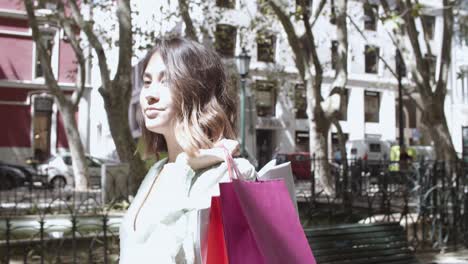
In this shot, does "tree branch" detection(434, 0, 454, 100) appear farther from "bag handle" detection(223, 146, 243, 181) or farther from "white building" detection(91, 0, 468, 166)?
"white building" detection(91, 0, 468, 166)

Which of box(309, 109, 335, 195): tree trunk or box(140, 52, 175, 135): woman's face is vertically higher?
box(140, 52, 175, 135): woman's face

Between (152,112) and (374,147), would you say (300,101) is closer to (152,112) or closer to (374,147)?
(374,147)

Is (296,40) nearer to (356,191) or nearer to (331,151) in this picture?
(356,191)

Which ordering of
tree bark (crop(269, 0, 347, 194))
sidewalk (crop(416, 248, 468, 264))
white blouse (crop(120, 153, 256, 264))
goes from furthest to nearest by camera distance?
tree bark (crop(269, 0, 347, 194)) → sidewalk (crop(416, 248, 468, 264)) → white blouse (crop(120, 153, 256, 264))

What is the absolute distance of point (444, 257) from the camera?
7.26m

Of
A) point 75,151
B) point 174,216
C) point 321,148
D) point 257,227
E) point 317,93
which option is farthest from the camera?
point 75,151

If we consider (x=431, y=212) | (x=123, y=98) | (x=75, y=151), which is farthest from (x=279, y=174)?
(x=75, y=151)

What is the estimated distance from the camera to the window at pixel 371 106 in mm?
39406

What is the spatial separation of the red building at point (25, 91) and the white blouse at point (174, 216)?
2826 cm

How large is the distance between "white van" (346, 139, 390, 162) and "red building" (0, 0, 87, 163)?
49.1 feet

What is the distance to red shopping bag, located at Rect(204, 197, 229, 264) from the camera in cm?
140

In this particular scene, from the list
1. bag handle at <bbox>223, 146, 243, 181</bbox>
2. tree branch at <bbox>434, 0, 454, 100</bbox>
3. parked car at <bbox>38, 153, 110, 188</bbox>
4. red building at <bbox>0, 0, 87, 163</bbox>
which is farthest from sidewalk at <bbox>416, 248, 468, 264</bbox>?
red building at <bbox>0, 0, 87, 163</bbox>

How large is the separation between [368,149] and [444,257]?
23.8 meters

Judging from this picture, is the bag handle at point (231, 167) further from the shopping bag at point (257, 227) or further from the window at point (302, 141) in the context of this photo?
the window at point (302, 141)
